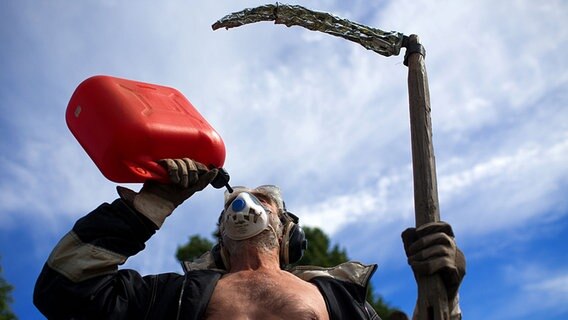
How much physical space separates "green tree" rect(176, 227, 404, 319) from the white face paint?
43.3 ft

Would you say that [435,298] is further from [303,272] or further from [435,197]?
[303,272]

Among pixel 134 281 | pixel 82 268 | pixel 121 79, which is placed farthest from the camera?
pixel 121 79

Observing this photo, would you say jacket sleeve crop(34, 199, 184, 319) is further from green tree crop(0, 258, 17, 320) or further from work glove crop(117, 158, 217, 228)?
green tree crop(0, 258, 17, 320)

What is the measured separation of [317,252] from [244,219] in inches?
588

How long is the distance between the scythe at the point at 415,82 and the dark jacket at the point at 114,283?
2.68 ft

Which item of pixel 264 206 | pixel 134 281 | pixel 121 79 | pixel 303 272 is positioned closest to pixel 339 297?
pixel 303 272

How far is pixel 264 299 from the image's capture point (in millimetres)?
3854

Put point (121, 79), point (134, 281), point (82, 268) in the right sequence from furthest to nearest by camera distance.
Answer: point (121, 79)
point (134, 281)
point (82, 268)

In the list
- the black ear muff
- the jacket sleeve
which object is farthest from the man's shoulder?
the jacket sleeve

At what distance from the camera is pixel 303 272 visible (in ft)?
14.6

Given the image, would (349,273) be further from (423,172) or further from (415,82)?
(415,82)

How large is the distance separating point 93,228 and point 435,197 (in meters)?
1.69

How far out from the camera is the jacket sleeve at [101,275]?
3648 mm

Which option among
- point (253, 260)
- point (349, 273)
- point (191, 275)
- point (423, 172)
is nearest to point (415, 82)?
point (423, 172)
